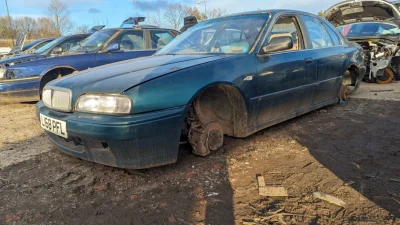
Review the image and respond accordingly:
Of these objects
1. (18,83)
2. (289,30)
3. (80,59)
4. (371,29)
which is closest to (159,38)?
(80,59)

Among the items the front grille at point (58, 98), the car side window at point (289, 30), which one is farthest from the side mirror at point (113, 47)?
the car side window at point (289, 30)

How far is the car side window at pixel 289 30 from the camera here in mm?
3547

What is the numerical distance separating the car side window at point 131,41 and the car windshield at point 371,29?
17.3 feet

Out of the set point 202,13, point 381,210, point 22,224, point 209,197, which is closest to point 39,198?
point 22,224

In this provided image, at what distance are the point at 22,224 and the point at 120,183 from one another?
2.55ft

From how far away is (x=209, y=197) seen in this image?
2.35 metres

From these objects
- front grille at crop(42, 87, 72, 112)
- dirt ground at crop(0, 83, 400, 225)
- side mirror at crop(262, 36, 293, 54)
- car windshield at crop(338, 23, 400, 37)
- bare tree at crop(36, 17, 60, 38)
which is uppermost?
bare tree at crop(36, 17, 60, 38)

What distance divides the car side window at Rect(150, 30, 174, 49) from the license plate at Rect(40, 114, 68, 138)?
4165 millimetres

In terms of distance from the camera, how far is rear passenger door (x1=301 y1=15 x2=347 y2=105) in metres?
4.12

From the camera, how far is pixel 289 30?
389 cm

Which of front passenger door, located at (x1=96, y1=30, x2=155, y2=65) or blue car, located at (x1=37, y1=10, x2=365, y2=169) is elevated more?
front passenger door, located at (x1=96, y1=30, x2=155, y2=65)

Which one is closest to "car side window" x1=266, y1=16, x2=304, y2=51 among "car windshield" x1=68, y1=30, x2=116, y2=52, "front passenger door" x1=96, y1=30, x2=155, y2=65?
"front passenger door" x1=96, y1=30, x2=155, y2=65

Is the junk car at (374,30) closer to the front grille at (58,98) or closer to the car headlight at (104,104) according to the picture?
the car headlight at (104,104)

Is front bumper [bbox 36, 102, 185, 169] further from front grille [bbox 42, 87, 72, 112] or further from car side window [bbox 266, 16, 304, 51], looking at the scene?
car side window [bbox 266, 16, 304, 51]
